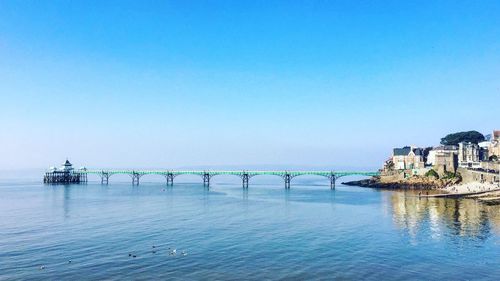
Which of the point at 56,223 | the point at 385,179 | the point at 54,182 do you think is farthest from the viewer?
the point at 54,182

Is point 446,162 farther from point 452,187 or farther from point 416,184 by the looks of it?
point 452,187

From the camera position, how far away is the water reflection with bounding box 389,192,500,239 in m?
53.6

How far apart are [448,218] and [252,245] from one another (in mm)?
37319

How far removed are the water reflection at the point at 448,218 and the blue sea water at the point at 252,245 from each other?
0.47 feet

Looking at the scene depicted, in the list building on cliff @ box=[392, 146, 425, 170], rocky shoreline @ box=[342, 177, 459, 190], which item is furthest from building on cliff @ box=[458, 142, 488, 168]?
rocky shoreline @ box=[342, 177, 459, 190]

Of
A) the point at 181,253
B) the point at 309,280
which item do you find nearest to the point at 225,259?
the point at 181,253

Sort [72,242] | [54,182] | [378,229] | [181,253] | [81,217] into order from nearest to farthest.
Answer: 1. [181,253]
2. [72,242]
3. [378,229]
4. [81,217]
5. [54,182]

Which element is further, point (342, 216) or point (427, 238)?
point (342, 216)

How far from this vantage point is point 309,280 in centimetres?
3225

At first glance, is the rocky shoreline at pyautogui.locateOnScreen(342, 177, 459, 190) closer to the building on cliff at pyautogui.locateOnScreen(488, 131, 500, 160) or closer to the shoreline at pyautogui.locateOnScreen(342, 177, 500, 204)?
the shoreline at pyautogui.locateOnScreen(342, 177, 500, 204)

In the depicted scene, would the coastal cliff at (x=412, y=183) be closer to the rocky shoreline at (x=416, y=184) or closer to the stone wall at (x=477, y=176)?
the rocky shoreline at (x=416, y=184)

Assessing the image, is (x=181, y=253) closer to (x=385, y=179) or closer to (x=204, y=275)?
(x=204, y=275)

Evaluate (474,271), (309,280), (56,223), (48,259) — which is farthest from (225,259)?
(56,223)

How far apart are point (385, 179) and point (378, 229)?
352 feet
